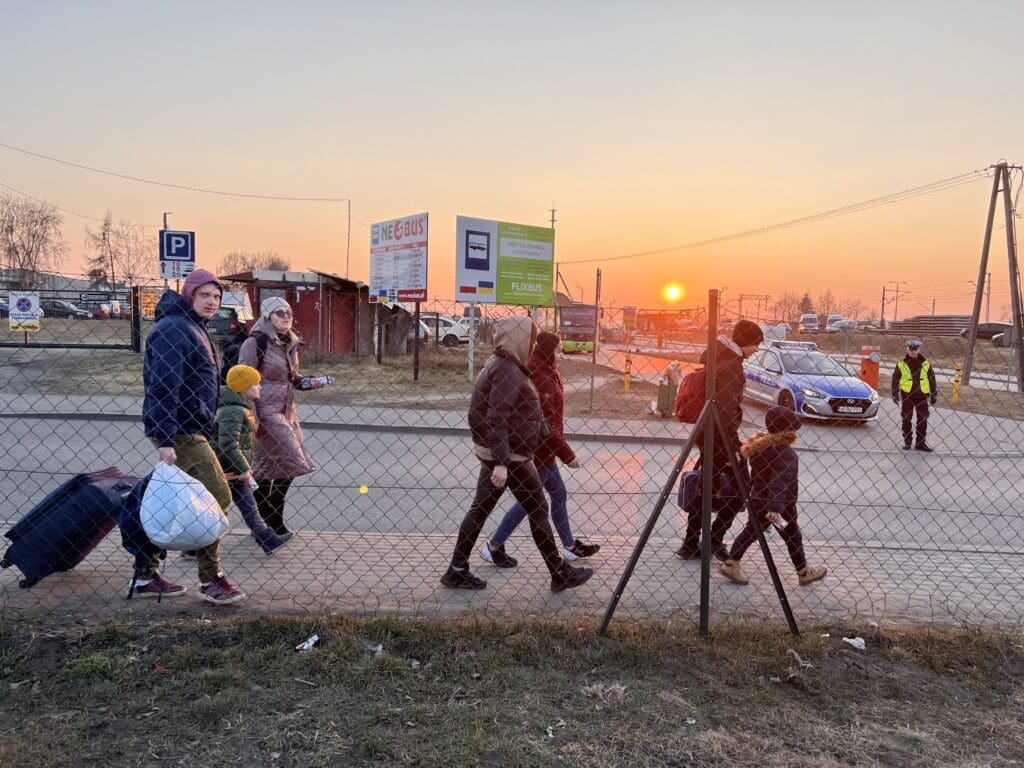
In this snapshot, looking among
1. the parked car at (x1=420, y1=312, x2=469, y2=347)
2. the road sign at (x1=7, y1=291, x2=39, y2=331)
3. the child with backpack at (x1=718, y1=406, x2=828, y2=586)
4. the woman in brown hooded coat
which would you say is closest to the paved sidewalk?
the child with backpack at (x1=718, y1=406, x2=828, y2=586)

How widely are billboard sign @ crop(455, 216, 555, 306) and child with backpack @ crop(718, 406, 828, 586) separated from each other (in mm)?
14509

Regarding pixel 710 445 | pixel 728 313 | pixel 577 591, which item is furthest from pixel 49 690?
pixel 728 313

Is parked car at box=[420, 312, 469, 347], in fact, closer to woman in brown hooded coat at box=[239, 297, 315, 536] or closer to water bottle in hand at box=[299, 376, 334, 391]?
water bottle in hand at box=[299, 376, 334, 391]

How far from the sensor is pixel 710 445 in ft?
11.3

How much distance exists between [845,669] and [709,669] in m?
0.68

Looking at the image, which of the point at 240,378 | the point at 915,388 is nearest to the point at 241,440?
the point at 240,378

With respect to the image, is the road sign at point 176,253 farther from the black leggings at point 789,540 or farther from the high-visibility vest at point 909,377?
the high-visibility vest at point 909,377

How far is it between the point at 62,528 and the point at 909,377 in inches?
443

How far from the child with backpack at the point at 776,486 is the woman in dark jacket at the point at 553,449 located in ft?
3.54

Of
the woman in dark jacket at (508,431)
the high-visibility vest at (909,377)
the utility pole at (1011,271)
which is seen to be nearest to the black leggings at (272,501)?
the woman in dark jacket at (508,431)

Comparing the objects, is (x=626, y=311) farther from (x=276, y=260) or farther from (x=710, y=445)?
(x=276, y=260)

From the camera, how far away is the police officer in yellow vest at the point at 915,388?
10773mm

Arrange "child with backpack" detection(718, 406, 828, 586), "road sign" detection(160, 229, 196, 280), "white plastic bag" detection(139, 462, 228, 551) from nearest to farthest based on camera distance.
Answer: "white plastic bag" detection(139, 462, 228, 551), "child with backpack" detection(718, 406, 828, 586), "road sign" detection(160, 229, 196, 280)

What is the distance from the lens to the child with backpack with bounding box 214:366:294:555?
14.8ft
